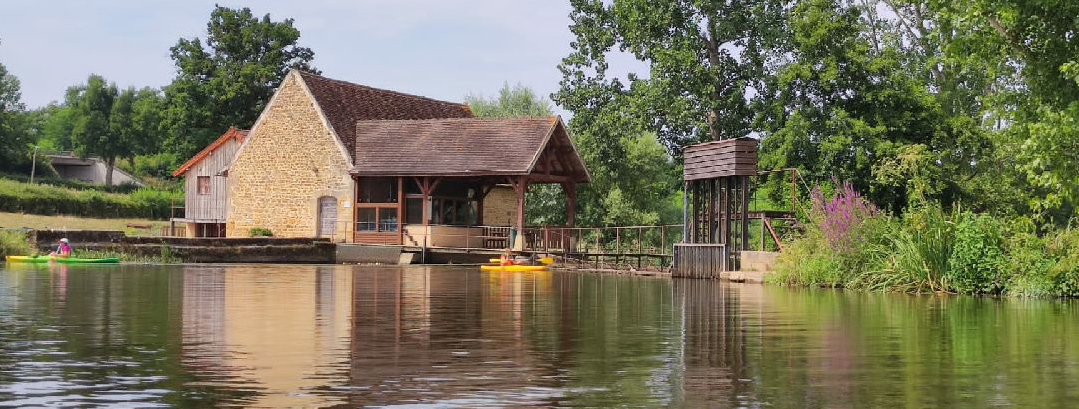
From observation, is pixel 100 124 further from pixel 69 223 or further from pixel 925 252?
pixel 925 252

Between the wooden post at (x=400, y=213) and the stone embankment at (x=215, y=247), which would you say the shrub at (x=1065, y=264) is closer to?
the wooden post at (x=400, y=213)

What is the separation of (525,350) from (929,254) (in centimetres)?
1730

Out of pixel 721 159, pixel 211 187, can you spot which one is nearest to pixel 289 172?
pixel 211 187

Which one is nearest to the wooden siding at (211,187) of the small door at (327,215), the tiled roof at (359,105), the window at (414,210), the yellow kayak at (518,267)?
the tiled roof at (359,105)

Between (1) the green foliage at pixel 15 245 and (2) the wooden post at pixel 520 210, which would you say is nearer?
(1) the green foliage at pixel 15 245

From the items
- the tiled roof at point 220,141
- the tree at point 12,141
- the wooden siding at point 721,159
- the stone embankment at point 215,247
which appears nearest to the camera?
the wooden siding at point 721,159

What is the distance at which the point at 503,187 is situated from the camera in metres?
60.0

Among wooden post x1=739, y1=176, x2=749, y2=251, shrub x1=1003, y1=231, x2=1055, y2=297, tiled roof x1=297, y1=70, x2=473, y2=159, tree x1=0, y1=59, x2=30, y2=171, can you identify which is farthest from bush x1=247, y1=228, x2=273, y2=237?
tree x1=0, y1=59, x2=30, y2=171

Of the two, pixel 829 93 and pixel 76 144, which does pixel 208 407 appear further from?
pixel 76 144

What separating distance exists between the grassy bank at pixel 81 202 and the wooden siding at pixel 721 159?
3882 cm

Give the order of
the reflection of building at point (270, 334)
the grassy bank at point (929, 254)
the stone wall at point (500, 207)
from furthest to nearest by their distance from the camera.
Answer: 1. the stone wall at point (500, 207)
2. the grassy bank at point (929, 254)
3. the reflection of building at point (270, 334)

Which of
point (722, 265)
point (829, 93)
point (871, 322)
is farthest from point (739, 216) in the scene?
point (871, 322)

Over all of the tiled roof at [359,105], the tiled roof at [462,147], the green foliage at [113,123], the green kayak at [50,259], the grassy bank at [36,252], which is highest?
the green foliage at [113,123]

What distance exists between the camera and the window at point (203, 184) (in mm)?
62566
